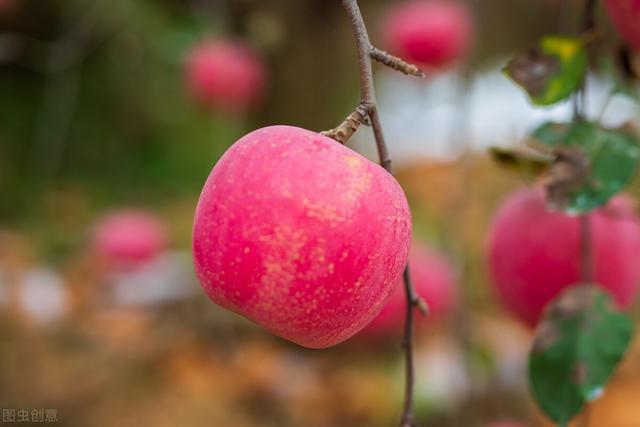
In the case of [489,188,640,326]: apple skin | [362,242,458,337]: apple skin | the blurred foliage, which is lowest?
the blurred foliage

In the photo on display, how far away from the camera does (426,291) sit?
1.50m

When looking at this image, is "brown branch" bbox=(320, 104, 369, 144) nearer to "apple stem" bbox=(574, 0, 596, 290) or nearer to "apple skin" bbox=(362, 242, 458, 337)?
"apple stem" bbox=(574, 0, 596, 290)

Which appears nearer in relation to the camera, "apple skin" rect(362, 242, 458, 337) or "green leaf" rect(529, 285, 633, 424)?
"green leaf" rect(529, 285, 633, 424)

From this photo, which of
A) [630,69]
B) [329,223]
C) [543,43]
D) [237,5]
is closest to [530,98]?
[543,43]

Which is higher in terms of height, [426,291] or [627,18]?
[627,18]

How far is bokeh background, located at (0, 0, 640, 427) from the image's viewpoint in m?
1.73

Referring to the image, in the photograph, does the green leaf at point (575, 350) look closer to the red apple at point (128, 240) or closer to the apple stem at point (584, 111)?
the apple stem at point (584, 111)

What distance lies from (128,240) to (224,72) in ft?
1.79

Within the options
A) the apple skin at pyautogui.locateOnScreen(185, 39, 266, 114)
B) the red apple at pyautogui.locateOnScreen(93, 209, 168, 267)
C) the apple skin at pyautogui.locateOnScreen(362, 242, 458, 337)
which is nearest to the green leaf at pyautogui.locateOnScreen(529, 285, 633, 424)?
the apple skin at pyautogui.locateOnScreen(362, 242, 458, 337)

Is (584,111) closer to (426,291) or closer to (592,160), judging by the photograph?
(592,160)

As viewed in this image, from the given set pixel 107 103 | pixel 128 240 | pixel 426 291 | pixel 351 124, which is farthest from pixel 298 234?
pixel 107 103

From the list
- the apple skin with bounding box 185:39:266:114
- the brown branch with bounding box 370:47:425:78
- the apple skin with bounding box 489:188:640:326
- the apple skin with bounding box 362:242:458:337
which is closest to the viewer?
the brown branch with bounding box 370:47:425:78

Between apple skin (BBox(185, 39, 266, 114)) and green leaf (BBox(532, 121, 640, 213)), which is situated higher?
green leaf (BBox(532, 121, 640, 213))

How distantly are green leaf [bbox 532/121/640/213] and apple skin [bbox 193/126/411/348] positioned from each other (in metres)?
0.20
